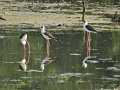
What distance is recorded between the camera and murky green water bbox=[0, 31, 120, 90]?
1197cm

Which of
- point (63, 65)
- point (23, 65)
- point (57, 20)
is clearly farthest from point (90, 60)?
point (57, 20)

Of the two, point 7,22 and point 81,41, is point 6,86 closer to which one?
point 81,41

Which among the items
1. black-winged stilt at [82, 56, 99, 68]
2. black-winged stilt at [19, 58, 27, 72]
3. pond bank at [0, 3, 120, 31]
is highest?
black-winged stilt at [19, 58, 27, 72]

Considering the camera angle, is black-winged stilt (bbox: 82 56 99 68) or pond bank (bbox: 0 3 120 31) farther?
pond bank (bbox: 0 3 120 31)

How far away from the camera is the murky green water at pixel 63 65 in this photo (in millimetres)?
11969

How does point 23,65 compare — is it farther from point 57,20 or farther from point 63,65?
point 57,20

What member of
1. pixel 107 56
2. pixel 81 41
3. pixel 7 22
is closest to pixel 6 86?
pixel 107 56

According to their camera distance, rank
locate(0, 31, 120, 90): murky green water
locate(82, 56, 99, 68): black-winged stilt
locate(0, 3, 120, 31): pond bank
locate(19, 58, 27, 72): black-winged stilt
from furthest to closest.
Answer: locate(0, 3, 120, 31): pond bank < locate(82, 56, 99, 68): black-winged stilt < locate(19, 58, 27, 72): black-winged stilt < locate(0, 31, 120, 90): murky green water

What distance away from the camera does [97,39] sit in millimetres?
21578

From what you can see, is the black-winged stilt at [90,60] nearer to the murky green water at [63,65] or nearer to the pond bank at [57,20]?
the murky green water at [63,65]

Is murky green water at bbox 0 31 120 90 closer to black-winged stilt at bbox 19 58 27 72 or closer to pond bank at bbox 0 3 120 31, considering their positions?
black-winged stilt at bbox 19 58 27 72

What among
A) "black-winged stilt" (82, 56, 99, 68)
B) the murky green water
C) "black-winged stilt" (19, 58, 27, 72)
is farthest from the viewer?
"black-winged stilt" (82, 56, 99, 68)

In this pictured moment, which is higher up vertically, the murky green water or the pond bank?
the murky green water

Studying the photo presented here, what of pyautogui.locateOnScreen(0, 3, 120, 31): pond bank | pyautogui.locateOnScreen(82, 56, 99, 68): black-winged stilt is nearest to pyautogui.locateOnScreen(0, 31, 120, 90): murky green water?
pyautogui.locateOnScreen(82, 56, 99, 68): black-winged stilt
